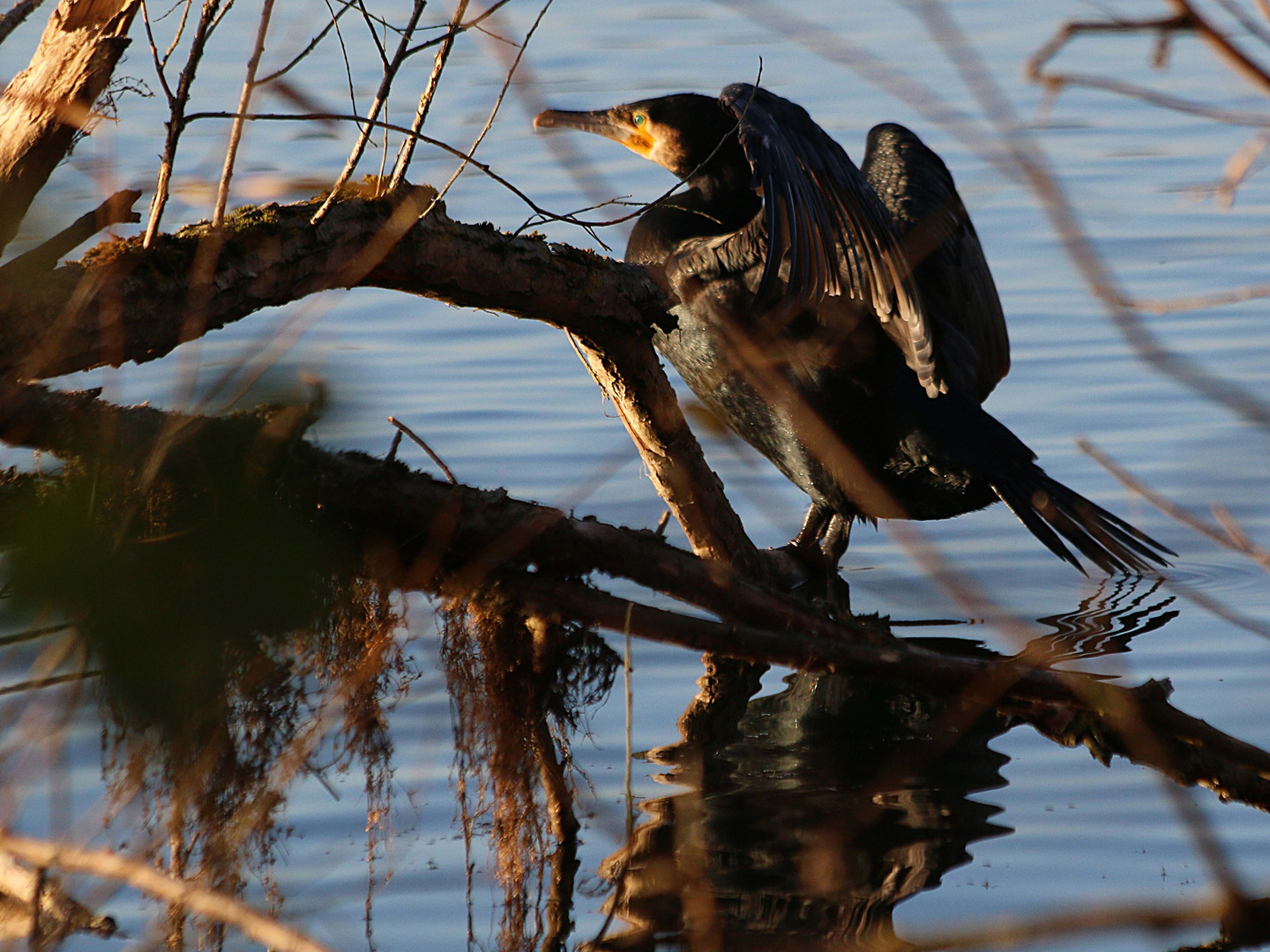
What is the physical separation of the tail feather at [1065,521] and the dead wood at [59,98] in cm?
277

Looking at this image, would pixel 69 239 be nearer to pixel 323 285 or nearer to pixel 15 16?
pixel 15 16

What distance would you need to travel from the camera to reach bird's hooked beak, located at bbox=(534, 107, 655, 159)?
486 cm

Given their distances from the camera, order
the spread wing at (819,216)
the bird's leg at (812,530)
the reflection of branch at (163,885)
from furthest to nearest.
Answer: the bird's leg at (812,530)
the spread wing at (819,216)
the reflection of branch at (163,885)

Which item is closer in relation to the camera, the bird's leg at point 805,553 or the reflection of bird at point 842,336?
the reflection of bird at point 842,336

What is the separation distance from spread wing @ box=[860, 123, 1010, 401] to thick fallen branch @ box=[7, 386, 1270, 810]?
169 cm

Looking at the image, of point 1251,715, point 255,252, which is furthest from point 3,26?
point 1251,715

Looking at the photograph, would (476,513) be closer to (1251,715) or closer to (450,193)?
(1251,715)

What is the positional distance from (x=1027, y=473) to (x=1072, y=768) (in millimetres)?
1233

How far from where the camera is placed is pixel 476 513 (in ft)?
8.80

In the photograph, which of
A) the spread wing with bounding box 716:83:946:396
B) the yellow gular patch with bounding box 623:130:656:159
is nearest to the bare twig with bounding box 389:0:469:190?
the spread wing with bounding box 716:83:946:396

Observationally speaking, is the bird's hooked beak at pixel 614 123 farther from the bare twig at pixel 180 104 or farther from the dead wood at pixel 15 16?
the dead wood at pixel 15 16

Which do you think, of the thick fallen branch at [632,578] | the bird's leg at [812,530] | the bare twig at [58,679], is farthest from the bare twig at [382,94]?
the bird's leg at [812,530]

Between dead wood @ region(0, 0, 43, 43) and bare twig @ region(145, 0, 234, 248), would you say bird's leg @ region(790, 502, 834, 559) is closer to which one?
bare twig @ region(145, 0, 234, 248)

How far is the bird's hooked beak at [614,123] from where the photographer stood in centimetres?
486
